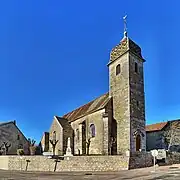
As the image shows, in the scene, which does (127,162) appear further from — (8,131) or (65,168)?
(8,131)

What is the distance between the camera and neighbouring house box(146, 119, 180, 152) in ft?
142

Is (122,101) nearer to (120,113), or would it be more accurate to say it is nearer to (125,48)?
(120,113)

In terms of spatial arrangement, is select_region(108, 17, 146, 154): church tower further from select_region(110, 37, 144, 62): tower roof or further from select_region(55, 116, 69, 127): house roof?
select_region(55, 116, 69, 127): house roof

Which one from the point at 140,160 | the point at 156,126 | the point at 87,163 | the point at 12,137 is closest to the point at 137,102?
the point at 140,160

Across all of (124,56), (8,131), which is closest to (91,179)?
(124,56)

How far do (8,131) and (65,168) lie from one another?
28397 mm

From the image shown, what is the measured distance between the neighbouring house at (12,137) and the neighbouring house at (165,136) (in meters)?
23.7

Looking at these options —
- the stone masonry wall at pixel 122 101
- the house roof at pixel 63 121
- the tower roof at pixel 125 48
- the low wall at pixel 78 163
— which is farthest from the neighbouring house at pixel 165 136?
the low wall at pixel 78 163

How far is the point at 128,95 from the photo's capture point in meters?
34.8

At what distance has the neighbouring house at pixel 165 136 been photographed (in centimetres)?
4331

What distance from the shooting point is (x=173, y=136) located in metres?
43.9

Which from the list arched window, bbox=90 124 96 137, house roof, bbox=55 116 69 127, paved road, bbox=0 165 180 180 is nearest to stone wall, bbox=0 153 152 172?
paved road, bbox=0 165 180 180

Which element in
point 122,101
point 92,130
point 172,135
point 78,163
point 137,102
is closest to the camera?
point 78,163

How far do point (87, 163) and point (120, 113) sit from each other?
8.60 metres
